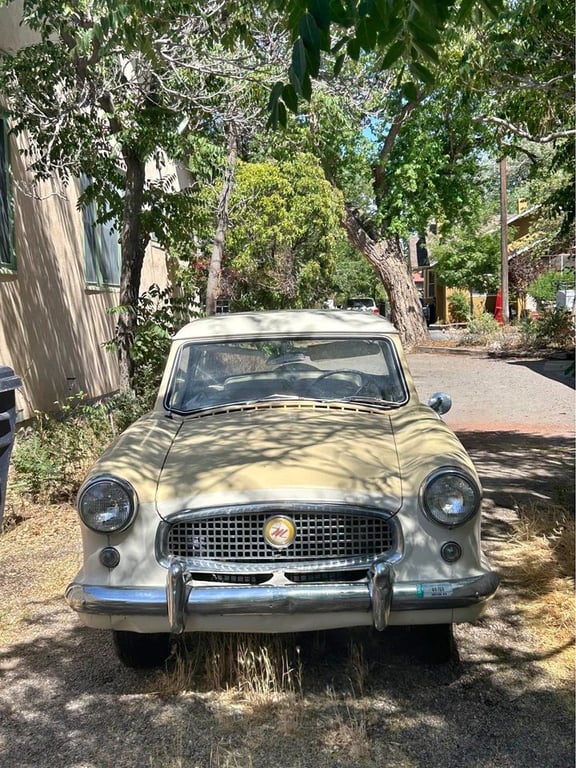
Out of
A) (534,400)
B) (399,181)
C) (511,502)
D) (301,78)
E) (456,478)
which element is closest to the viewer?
(301,78)

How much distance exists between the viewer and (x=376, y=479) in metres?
3.40

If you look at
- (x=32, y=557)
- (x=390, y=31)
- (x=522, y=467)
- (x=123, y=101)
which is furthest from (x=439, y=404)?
(x=123, y=101)

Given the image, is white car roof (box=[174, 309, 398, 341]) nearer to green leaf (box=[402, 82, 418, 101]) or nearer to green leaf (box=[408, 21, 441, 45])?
green leaf (box=[402, 82, 418, 101])

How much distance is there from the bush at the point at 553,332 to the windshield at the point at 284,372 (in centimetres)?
1707

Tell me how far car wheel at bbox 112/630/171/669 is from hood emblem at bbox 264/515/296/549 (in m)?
0.81

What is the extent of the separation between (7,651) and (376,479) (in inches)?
86.3

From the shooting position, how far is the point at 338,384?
15.4 ft

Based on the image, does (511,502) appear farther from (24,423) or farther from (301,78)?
(24,423)

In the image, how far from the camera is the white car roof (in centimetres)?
490

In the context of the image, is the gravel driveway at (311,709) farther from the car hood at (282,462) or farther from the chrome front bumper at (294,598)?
the car hood at (282,462)

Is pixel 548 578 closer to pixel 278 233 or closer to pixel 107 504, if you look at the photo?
pixel 107 504

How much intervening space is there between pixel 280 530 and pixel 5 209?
633 cm

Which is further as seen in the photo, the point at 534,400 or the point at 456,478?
the point at 534,400

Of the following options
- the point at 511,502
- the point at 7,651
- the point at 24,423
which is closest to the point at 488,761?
the point at 7,651
